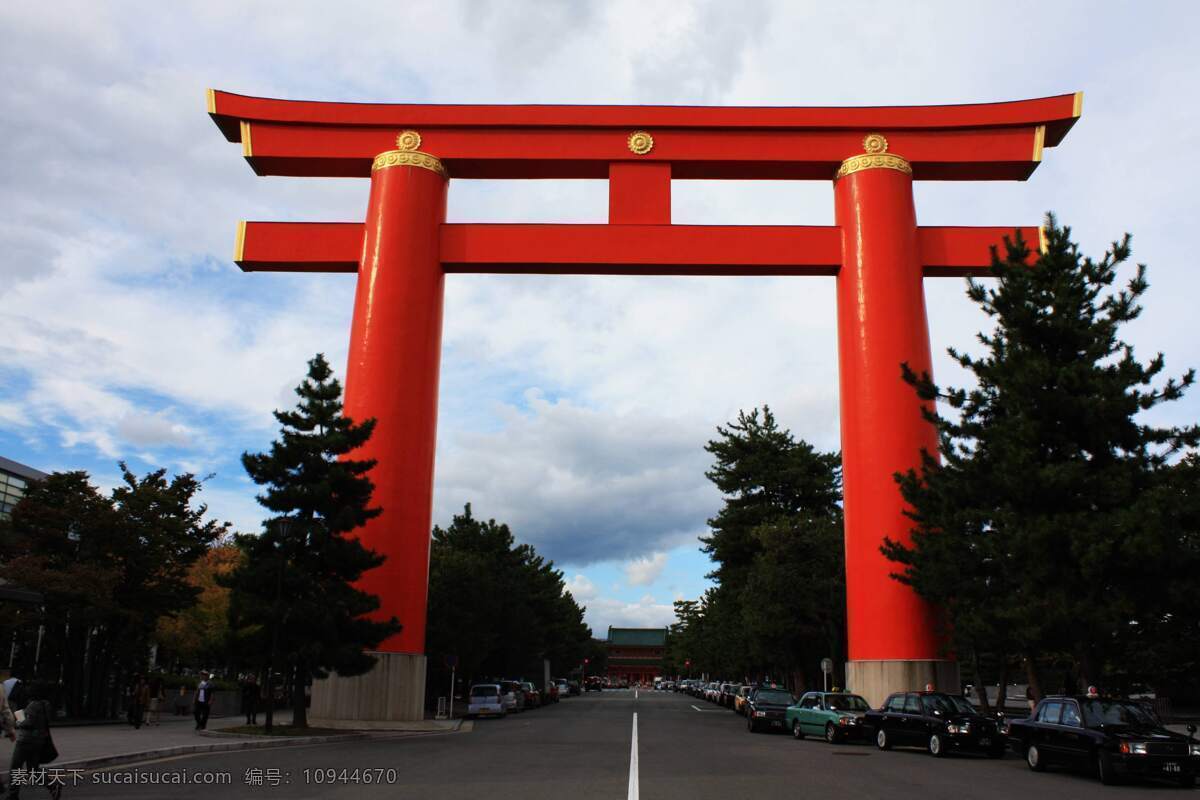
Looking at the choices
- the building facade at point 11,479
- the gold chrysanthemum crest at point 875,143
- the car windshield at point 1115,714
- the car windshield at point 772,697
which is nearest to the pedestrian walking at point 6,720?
the car windshield at point 1115,714

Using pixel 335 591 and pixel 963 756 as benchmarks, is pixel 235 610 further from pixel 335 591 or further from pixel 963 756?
pixel 963 756

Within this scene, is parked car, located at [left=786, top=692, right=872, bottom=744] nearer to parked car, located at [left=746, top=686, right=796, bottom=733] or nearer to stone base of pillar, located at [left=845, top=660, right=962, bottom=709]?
stone base of pillar, located at [left=845, top=660, right=962, bottom=709]

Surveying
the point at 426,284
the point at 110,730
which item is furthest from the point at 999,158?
the point at 110,730

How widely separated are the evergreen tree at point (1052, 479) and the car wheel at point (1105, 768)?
438 centimetres

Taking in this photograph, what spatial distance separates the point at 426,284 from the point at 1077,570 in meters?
20.7

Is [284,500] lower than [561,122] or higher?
lower

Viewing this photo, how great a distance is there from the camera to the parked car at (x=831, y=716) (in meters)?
25.2

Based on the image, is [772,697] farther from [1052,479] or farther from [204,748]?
[204,748]

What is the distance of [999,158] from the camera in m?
31.1

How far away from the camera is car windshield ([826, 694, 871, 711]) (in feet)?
85.9

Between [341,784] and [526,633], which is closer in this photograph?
[341,784]

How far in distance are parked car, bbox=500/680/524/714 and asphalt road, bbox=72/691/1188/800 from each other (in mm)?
22847

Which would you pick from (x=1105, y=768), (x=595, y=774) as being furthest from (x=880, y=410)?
(x=595, y=774)

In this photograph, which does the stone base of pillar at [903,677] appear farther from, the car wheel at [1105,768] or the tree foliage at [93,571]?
the tree foliage at [93,571]
